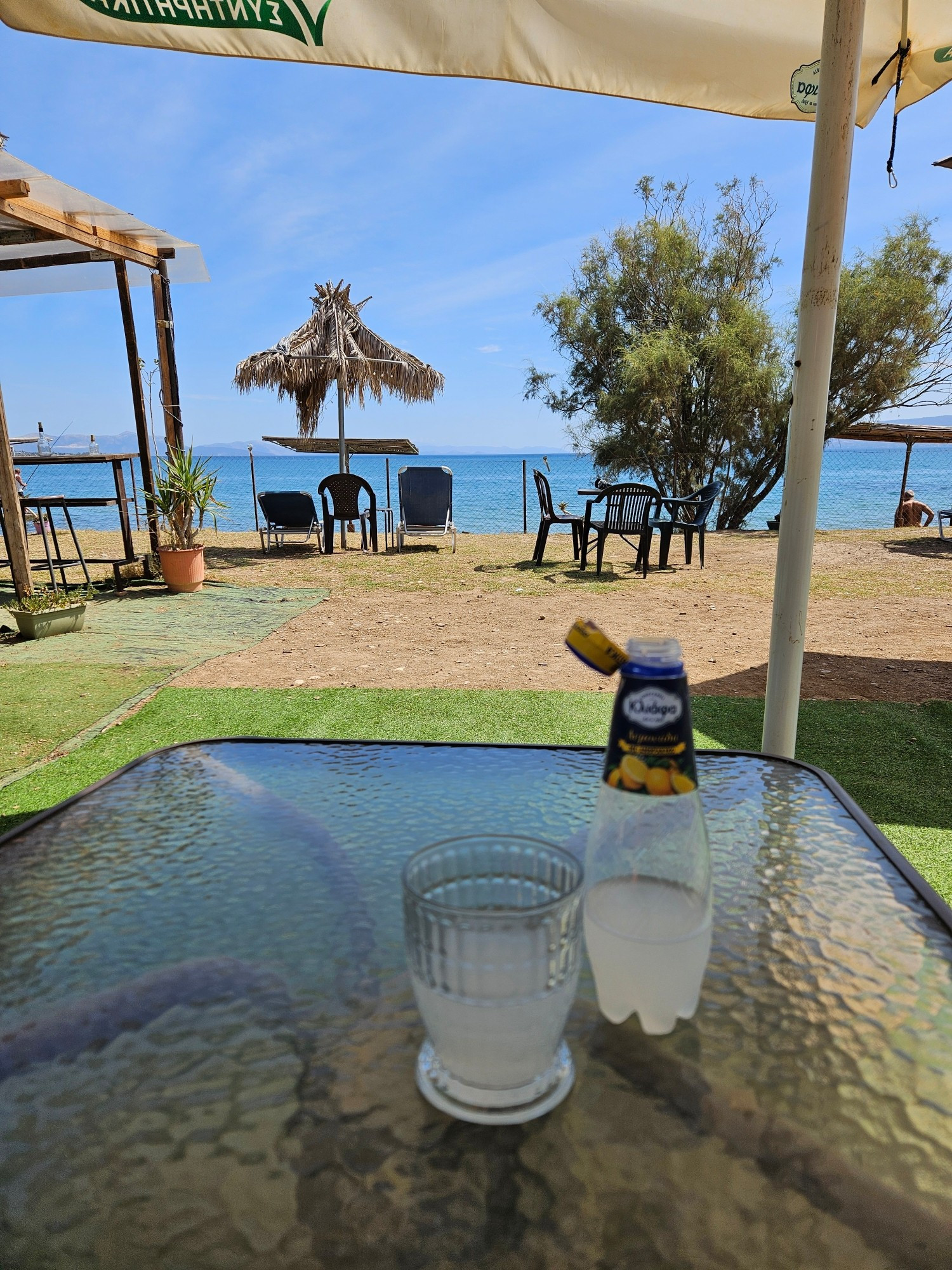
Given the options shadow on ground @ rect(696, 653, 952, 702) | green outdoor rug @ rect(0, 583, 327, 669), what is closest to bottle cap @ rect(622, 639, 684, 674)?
shadow on ground @ rect(696, 653, 952, 702)

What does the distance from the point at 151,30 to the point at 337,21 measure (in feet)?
1.51

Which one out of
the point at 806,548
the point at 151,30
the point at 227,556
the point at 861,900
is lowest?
the point at 227,556

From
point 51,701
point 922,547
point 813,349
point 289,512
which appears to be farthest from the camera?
point 922,547

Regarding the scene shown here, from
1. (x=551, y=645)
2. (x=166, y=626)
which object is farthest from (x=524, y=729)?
(x=166, y=626)

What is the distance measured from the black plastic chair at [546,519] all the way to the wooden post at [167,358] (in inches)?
146

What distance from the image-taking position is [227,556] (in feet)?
33.6

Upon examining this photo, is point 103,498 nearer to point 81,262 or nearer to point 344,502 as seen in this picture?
point 81,262

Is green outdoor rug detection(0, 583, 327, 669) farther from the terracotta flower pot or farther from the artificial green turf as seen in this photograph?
the artificial green turf

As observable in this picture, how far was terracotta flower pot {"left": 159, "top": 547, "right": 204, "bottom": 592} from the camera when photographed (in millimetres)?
7238

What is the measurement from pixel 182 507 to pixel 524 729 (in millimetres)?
4952

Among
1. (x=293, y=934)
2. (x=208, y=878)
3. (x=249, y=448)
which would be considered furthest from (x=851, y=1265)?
(x=249, y=448)

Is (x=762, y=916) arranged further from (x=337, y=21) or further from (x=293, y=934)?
(x=337, y=21)

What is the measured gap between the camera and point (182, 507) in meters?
7.17

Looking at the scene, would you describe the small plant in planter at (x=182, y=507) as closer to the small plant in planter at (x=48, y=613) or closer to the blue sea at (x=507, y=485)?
the blue sea at (x=507, y=485)
